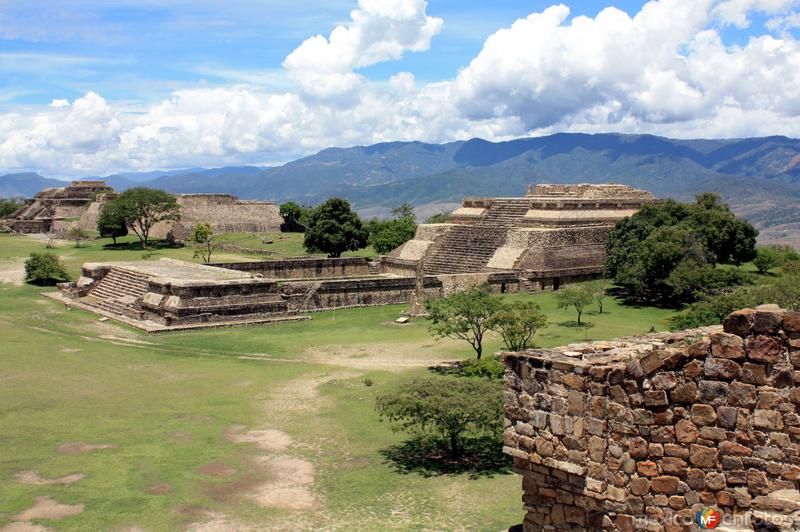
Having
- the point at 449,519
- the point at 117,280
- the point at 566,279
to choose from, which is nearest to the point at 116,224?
the point at 117,280

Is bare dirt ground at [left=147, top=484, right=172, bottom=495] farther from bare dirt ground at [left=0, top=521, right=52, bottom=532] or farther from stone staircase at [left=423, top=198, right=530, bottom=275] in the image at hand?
stone staircase at [left=423, top=198, right=530, bottom=275]

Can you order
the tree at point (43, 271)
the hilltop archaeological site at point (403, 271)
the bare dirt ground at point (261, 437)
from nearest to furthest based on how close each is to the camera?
the bare dirt ground at point (261, 437) → the hilltop archaeological site at point (403, 271) → the tree at point (43, 271)

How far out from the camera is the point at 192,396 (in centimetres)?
2080

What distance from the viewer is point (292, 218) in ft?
243

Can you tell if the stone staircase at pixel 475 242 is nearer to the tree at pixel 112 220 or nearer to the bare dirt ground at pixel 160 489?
the tree at pixel 112 220

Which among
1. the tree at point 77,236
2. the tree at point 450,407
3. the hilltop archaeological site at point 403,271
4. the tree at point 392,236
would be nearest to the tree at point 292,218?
the tree at point 77,236

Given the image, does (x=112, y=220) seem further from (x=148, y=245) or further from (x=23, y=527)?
(x=23, y=527)

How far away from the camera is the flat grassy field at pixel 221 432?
43.7ft

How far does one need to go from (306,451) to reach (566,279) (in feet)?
90.0

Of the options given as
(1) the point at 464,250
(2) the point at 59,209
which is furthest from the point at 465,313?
(2) the point at 59,209

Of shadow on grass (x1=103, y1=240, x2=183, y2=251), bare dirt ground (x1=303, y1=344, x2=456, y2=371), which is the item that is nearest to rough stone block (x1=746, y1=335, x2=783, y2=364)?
bare dirt ground (x1=303, y1=344, x2=456, y2=371)

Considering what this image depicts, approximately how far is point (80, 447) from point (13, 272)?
Answer: 29.5 metres

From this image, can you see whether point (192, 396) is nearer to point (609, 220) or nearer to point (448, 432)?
point (448, 432)

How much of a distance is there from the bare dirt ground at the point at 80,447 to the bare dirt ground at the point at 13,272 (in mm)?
25702
